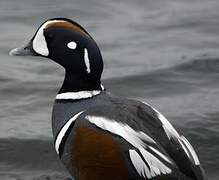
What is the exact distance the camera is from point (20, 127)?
25.9ft

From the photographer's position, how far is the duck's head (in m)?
5.99

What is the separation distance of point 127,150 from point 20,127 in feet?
8.45

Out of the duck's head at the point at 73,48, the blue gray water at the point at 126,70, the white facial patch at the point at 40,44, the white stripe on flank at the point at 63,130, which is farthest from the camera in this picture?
the blue gray water at the point at 126,70

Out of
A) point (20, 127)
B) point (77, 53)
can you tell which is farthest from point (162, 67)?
point (77, 53)

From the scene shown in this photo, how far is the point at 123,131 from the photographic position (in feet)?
18.1

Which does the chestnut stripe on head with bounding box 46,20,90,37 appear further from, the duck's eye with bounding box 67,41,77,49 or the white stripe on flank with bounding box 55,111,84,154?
the white stripe on flank with bounding box 55,111,84,154

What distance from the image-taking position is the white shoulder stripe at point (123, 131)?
5.45m

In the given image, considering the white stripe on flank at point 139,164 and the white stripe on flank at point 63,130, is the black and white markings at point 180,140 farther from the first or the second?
the white stripe on flank at point 63,130

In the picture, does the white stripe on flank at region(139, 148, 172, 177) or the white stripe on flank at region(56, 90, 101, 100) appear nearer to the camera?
the white stripe on flank at region(139, 148, 172, 177)

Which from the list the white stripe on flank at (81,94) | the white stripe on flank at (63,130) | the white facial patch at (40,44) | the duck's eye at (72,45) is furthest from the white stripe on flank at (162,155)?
the white facial patch at (40,44)

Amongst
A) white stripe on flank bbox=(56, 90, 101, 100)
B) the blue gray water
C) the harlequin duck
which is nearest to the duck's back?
the harlequin duck

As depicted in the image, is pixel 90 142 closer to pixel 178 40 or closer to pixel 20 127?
pixel 20 127

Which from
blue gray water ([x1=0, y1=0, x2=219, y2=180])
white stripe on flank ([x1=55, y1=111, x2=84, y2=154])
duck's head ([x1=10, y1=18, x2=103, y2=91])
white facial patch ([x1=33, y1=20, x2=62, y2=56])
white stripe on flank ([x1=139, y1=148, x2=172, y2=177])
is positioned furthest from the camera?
blue gray water ([x1=0, y1=0, x2=219, y2=180])

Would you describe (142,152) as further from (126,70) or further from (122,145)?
(126,70)
